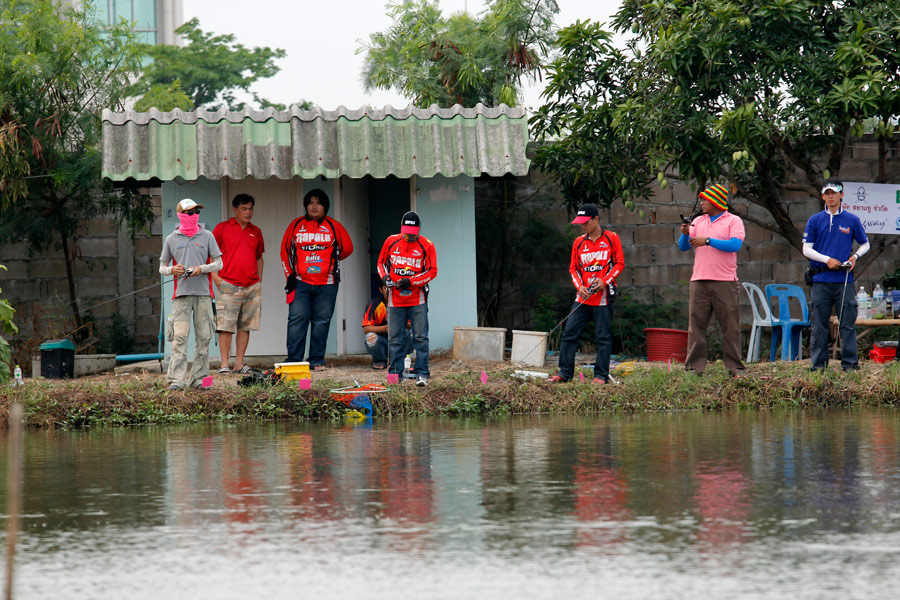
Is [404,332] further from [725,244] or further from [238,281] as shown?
[725,244]

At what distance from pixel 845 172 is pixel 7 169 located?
39.0 ft

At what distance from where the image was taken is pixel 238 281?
14.5 m

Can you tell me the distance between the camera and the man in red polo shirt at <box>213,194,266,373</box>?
569 inches

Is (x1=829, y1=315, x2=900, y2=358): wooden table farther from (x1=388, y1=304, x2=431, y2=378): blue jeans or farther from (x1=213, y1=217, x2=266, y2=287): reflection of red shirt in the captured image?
(x1=213, y1=217, x2=266, y2=287): reflection of red shirt

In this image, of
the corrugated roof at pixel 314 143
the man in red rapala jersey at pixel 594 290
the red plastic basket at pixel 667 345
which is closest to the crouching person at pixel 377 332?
the corrugated roof at pixel 314 143

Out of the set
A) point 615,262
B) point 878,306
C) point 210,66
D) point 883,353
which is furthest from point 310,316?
point 210,66

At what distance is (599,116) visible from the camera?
617 inches

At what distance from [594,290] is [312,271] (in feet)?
11.0

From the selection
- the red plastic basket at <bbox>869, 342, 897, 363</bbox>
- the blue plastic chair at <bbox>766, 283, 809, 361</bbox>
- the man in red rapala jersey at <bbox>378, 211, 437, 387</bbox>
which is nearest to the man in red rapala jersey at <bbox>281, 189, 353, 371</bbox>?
the man in red rapala jersey at <bbox>378, 211, 437, 387</bbox>

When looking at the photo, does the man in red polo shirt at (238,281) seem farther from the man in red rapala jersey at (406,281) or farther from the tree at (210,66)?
the tree at (210,66)

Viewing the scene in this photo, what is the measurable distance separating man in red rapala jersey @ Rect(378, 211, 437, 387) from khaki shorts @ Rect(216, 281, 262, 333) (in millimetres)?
1955

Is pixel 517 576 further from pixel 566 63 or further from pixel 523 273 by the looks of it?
pixel 523 273

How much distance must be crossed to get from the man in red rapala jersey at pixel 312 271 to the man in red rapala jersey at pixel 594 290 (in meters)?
2.87

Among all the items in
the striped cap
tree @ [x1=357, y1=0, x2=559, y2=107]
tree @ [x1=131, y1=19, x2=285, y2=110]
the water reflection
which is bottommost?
the water reflection
